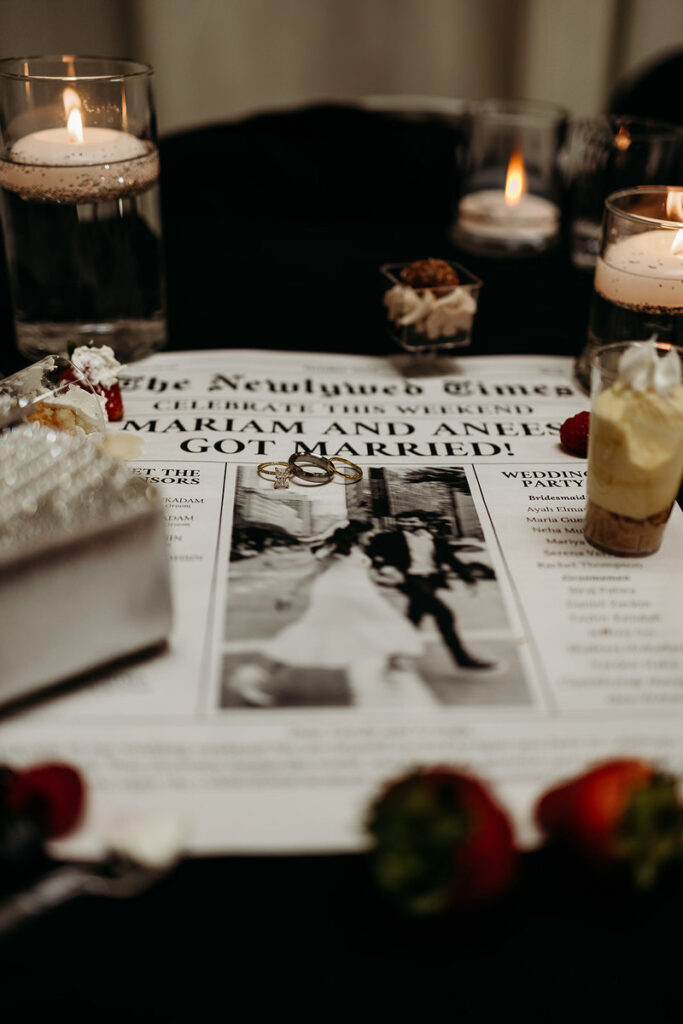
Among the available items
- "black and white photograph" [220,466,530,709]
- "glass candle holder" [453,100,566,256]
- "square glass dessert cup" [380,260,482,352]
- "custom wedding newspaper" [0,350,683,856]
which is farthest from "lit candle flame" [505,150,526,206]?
"black and white photograph" [220,466,530,709]

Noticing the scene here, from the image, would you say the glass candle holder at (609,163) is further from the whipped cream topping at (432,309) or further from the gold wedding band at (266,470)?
the gold wedding band at (266,470)

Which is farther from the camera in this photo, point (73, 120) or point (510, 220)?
point (510, 220)

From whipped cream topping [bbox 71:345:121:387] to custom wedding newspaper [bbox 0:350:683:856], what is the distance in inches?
1.7

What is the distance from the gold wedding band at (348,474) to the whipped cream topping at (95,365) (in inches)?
6.6

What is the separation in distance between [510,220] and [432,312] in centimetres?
24

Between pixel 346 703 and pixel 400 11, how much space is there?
124cm

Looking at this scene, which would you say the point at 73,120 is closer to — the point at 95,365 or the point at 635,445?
the point at 95,365

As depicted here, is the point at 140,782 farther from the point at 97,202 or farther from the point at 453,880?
the point at 97,202

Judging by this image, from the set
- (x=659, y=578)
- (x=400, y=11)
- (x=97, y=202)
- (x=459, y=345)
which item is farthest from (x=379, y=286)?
(x=400, y=11)

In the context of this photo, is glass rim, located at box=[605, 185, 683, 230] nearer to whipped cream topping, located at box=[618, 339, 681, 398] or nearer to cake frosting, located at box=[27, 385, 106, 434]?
whipped cream topping, located at box=[618, 339, 681, 398]

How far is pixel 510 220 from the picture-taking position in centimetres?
88

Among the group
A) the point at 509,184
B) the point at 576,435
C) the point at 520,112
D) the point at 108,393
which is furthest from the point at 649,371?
the point at 520,112

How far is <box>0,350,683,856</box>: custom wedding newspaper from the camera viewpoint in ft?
1.23

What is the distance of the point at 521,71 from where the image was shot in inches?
53.9
